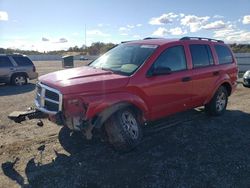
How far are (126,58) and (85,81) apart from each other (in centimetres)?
142

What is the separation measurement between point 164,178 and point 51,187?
5.25 feet

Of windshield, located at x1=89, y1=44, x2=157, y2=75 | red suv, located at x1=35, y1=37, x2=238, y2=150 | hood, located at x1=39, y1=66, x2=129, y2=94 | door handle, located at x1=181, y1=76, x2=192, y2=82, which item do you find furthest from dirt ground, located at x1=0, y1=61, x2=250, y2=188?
windshield, located at x1=89, y1=44, x2=157, y2=75

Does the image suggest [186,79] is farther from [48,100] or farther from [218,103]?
[48,100]

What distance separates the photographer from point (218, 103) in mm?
8359

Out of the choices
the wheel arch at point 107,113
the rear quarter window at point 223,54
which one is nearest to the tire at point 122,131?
the wheel arch at point 107,113

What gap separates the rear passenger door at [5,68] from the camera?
15.9 metres

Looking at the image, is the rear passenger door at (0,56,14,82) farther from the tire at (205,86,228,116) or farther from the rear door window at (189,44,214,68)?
the rear door window at (189,44,214,68)

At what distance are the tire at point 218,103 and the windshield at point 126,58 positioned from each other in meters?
2.59

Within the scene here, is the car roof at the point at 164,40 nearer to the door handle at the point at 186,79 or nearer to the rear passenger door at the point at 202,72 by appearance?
the rear passenger door at the point at 202,72

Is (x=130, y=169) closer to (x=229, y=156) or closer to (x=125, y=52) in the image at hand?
(x=229, y=156)

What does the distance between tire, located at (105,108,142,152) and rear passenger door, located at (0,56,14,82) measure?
1183 cm

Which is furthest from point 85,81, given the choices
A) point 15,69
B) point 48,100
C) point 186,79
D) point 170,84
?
point 15,69

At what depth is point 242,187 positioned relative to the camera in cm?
446

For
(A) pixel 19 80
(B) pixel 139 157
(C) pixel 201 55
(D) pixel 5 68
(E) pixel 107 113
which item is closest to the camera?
(E) pixel 107 113
